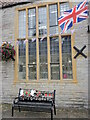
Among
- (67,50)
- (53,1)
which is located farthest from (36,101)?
(53,1)

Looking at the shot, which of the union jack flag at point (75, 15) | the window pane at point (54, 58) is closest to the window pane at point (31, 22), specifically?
the window pane at point (54, 58)

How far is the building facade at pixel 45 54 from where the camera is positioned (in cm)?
447

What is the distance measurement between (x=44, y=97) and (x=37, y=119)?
79 centimetres

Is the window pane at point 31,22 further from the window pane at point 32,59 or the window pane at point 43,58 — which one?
the window pane at point 43,58

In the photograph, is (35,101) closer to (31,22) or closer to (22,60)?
(22,60)

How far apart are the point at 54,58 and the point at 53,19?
157 centimetres

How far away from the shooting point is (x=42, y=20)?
5.00m

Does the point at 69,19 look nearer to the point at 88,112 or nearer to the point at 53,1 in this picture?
the point at 53,1

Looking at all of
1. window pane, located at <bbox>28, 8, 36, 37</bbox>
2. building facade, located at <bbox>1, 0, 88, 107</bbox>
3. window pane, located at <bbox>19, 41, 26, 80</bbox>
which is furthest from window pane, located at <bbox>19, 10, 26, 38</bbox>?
window pane, located at <bbox>19, 41, 26, 80</bbox>

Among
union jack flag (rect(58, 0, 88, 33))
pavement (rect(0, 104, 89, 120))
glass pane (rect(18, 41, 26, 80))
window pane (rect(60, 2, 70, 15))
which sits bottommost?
pavement (rect(0, 104, 89, 120))

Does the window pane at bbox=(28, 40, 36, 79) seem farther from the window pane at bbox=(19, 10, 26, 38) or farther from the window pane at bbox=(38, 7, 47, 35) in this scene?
the window pane at bbox=(38, 7, 47, 35)

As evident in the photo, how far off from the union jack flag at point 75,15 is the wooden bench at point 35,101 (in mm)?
2326

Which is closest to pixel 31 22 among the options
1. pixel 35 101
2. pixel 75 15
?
pixel 75 15

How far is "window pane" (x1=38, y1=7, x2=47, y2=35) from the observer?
495 centimetres
